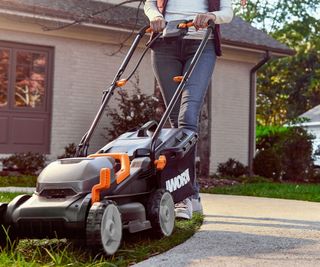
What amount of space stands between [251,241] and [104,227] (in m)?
1.09

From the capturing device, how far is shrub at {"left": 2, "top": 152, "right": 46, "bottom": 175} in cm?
1096

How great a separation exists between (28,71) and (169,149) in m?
8.42

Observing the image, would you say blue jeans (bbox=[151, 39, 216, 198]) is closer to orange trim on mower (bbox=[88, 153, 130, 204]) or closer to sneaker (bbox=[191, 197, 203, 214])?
sneaker (bbox=[191, 197, 203, 214])

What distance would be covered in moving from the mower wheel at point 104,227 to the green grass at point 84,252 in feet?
0.22

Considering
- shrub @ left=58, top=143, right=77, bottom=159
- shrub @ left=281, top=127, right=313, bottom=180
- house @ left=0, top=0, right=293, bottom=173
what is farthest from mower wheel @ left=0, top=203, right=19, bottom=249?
shrub @ left=281, top=127, right=313, bottom=180

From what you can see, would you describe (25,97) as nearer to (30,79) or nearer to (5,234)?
(30,79)

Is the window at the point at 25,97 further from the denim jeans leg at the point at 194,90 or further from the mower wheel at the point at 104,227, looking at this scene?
the mower wheel at the point at 104,227

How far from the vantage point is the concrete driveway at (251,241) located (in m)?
3.12

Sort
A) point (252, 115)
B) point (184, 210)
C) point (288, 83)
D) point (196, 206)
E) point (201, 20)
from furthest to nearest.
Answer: point (288, 83)
point (252, 115)
point (196, 206)
point (184, 210)
point (201, 20)

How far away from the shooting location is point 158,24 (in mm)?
4379

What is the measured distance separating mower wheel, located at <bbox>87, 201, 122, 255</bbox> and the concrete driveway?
7.2 inches

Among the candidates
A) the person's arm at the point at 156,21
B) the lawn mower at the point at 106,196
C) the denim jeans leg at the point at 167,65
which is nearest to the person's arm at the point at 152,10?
the person's arm at the point at 156,21

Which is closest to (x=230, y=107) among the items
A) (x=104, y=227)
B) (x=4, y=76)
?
(x=4, y=76)

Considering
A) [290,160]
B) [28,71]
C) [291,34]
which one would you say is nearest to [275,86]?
[291,34]
